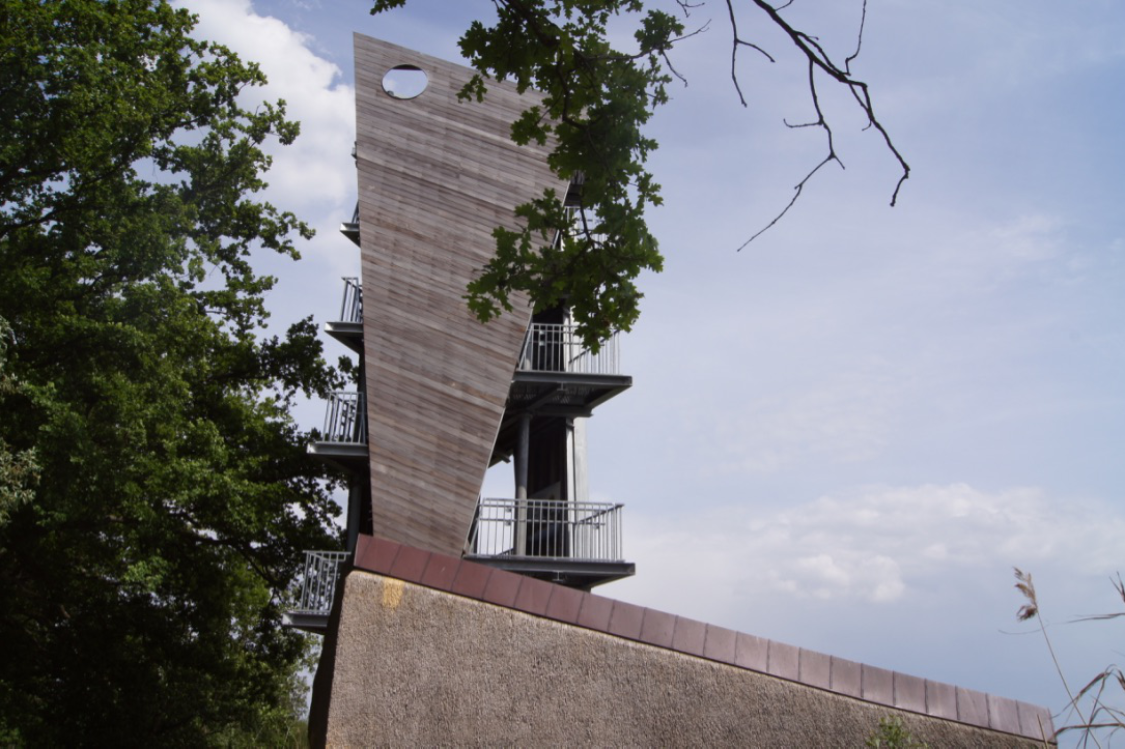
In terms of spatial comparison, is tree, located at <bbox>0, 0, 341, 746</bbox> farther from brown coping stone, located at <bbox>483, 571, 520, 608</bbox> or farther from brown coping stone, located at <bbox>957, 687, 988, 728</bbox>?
brown coping stone, located at <bbox>957, 687, 988, 728</bbox>

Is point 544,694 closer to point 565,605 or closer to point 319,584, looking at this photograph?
point 565,605

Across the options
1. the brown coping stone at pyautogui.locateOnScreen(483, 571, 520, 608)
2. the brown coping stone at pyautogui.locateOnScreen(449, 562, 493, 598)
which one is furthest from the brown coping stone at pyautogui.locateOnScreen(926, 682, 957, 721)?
the brown coping stone at pyautogui.locateOnScreen(449, 562, 493, 598)

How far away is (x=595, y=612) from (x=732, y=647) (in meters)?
1.09

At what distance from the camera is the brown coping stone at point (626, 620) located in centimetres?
723

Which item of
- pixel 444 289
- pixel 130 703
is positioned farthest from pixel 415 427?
pixel 130 703

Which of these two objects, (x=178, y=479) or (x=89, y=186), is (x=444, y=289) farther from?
(x=89, y=186)

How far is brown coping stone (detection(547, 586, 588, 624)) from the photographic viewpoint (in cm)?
731

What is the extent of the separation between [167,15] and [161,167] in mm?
3040

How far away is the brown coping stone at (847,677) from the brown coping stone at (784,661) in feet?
0.92

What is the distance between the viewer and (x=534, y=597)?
745 cm

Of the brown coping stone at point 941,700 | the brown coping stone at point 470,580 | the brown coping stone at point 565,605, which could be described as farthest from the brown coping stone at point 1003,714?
the brown coping stone at point 470,580

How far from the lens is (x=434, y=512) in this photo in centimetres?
1259

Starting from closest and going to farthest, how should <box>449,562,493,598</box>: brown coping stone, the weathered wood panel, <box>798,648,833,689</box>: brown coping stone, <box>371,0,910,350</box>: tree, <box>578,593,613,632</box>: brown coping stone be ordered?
<box>371,0,910,350</box>: tree → <box>798,648,833,689</box>: brown coping stone → <box>578,593,613,632</box>: brown coping stone → <box>449,562,493,598</box>: brown coping stone → the weathered wood panel

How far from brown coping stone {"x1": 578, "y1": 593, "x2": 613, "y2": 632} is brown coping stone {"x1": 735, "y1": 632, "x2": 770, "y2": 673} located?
40.0 inches
